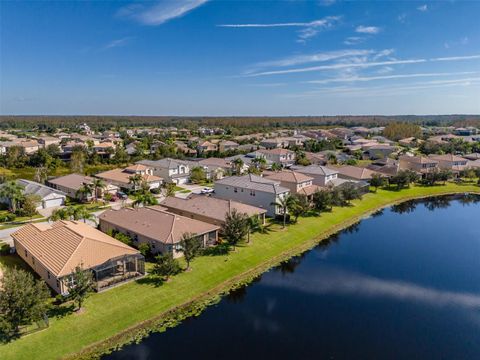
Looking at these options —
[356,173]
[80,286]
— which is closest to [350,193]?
[356,173]

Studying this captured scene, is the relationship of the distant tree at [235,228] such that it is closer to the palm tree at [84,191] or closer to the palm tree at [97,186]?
the palm tree at [84,191]

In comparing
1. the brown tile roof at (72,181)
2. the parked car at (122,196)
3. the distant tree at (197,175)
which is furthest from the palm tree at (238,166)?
the brown tile roof at (72,181)

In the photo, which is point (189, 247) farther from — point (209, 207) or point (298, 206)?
point (298, 206)

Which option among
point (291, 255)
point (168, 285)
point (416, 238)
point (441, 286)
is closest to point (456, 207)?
point (416, 238)

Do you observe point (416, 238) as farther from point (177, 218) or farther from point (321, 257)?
point (177, 218)

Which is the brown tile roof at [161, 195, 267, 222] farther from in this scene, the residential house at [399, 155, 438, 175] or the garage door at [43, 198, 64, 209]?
the residential house at [399, 155, 438, 175]

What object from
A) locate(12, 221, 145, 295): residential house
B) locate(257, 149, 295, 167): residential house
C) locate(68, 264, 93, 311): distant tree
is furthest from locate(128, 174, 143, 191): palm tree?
locate(257, 149, 295, 167): residential house
